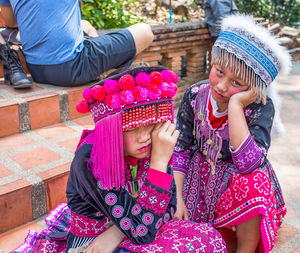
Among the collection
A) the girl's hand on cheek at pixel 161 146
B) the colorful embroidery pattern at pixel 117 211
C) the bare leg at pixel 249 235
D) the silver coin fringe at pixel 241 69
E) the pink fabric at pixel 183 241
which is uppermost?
the silver coin fringe at pixel 241 69

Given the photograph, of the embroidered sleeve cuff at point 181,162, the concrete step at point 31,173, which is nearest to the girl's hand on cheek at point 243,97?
the embroidered sleeve cuff at point 181,162

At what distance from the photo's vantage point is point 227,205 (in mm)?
1955

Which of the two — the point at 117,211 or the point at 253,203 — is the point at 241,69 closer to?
the point at 253,203

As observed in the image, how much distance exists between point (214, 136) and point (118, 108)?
32.8 inches

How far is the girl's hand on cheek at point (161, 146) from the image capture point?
5.26ft

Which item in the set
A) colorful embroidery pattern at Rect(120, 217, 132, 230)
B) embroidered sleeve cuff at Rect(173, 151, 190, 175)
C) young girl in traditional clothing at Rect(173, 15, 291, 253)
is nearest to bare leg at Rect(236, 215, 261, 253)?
young girl in traditional clothing at Rect(173, 15, 291, 253)

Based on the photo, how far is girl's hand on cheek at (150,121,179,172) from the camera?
160 cm

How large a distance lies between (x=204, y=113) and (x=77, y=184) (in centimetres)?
89

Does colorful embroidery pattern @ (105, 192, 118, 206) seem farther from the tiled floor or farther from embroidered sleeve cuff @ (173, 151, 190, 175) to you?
the tiled floor

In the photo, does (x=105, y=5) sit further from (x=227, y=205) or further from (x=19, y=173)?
(x=227, y=205)

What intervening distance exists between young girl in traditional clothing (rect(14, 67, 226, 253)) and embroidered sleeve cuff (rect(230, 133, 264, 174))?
A: 36cm

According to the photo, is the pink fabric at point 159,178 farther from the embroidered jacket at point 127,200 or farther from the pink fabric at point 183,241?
the pink fabric at point 183,241

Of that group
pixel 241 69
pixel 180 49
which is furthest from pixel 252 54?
pixel 180 49

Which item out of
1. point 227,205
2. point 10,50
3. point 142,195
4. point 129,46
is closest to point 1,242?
point 142,195
